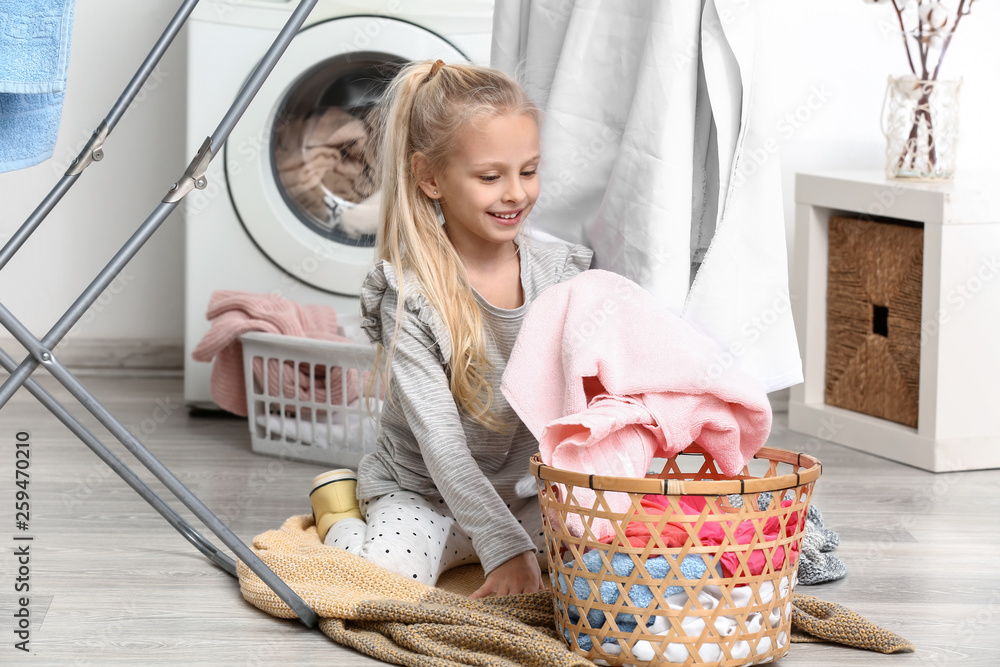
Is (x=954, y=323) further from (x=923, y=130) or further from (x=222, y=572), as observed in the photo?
(x=222, y=572)

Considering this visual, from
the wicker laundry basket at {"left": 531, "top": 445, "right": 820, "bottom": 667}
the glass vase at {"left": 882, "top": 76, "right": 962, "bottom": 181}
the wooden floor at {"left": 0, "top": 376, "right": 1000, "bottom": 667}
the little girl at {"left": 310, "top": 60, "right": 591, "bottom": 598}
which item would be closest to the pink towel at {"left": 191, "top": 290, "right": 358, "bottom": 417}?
the wooden floor at {"left": 0, "top": 376, "right": 1000, "bottom": 667}

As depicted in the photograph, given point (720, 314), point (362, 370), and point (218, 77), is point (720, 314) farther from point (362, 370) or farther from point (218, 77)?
point (218, 77)

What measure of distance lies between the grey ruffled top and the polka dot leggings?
0.08 feet

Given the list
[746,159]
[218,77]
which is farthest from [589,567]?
[218,77]

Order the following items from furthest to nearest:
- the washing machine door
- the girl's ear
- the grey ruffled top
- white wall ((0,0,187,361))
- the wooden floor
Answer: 1. white wall ((0,0,187,361))
2. the washing machine door
3. the girl's ear
4. the grey ruffled top
5. the wooden floor

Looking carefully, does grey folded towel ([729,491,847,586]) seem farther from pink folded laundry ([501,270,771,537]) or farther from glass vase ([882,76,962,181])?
glass vase ([882,76,962,181])

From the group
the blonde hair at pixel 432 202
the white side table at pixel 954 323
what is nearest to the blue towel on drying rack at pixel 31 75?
the blonde hair at pixel 432 202

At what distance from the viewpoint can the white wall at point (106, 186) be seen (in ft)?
8.14

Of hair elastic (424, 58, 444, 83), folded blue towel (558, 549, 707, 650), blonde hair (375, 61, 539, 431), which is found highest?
hair elastic (424, 58, 444, 83)

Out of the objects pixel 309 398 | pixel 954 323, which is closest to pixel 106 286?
pixel 309 398

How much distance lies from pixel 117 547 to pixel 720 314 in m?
0.80

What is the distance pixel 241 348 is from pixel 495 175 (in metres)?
0.88

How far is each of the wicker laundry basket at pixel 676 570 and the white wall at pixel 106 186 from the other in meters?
1.77

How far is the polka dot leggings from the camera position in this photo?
4.13ft
